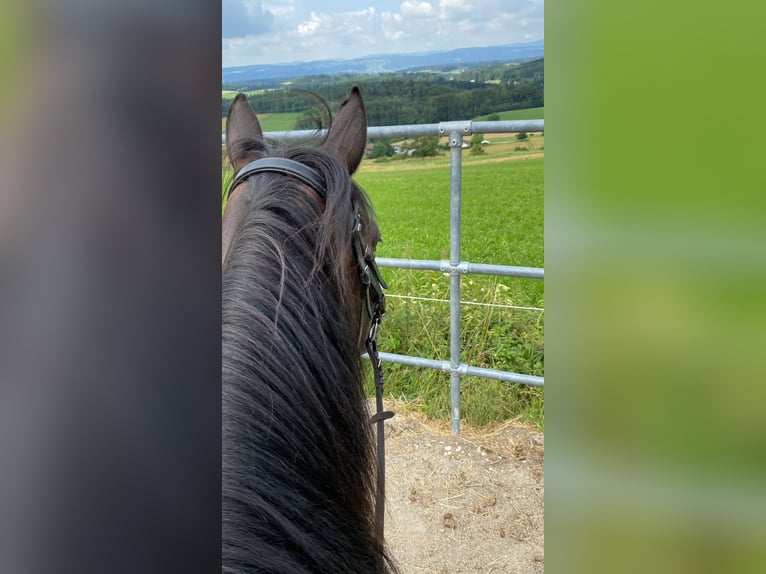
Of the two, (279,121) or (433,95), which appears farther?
(433,95)

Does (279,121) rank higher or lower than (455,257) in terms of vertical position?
higher

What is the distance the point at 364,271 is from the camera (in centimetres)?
122

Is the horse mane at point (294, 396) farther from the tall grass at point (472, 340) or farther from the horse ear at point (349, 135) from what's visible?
the tall grass at point (472, 340)

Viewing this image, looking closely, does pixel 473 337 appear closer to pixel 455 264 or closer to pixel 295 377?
pixel 455 264

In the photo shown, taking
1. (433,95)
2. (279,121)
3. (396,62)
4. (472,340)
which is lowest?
(472,340)

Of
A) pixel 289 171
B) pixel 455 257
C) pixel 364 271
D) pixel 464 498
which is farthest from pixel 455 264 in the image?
pixel 289 171

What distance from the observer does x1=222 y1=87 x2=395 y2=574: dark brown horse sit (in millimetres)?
700

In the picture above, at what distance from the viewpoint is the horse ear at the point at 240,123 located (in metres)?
Result: 1.43

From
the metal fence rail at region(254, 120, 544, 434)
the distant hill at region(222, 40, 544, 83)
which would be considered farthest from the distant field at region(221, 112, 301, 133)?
the distant hill at region(222, 40, 544, 83)

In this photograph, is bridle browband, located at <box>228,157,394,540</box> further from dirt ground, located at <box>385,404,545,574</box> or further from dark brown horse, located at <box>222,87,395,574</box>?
dirt ground, located at <box>385,404,545,574</box>

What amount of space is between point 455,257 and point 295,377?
183 cm
